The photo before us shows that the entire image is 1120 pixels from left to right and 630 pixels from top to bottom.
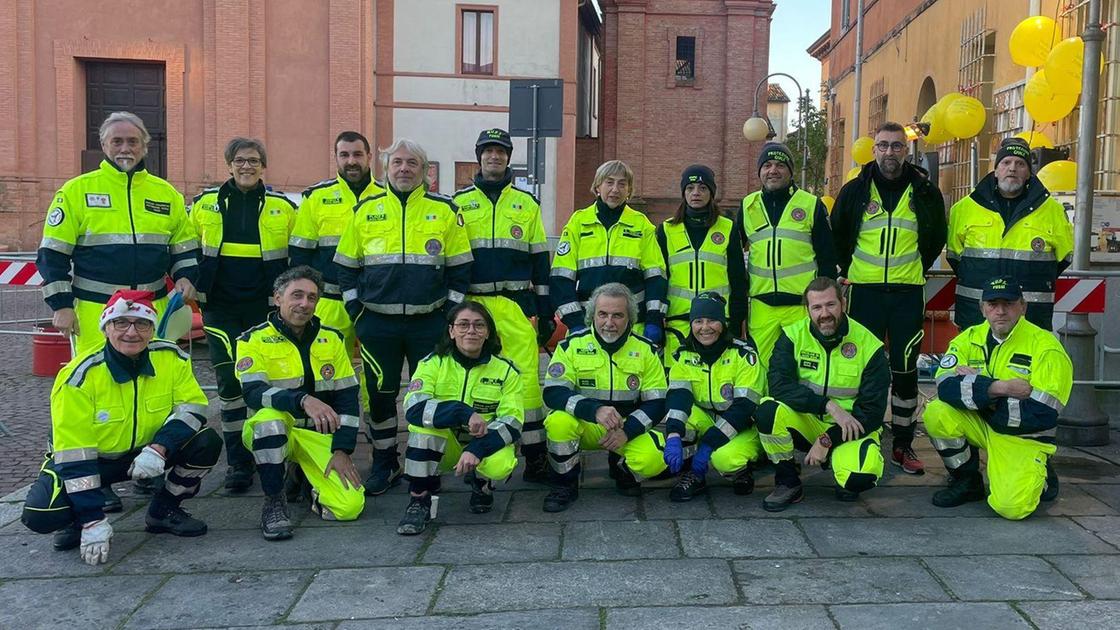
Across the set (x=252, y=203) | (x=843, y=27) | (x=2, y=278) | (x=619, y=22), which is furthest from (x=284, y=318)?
(x=619, y=22)

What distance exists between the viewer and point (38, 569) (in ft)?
15.4

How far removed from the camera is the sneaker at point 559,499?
18.4 feet

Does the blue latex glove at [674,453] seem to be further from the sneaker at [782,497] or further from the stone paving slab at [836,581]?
the stone paving slab at [836,581]

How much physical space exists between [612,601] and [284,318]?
253 centimetres

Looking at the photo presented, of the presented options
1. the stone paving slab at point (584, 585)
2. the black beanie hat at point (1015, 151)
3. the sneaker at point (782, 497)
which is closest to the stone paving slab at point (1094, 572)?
the sneaker at point (782, 497)

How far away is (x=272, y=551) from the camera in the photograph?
16.3 ft

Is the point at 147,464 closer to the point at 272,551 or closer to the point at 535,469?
the point at 272,551

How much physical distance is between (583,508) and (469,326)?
48.9 inches

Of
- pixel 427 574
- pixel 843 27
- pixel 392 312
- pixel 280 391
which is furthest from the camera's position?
pixel 843 27

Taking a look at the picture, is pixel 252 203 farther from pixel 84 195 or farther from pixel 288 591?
pixel 288 591

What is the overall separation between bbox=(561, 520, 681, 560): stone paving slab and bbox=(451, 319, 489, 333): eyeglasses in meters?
1.19

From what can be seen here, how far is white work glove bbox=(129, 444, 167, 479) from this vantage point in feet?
15.9

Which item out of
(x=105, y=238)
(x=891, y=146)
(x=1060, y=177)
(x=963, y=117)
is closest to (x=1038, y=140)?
(x=963, y=117)

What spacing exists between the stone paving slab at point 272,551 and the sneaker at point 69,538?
307mm
